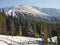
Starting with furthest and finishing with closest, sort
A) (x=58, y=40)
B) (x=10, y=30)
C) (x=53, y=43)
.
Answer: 1. (x=10, y=30)
2. (x=58, y=40)
3. (x=53, y=43)

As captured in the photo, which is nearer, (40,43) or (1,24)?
(40,43)

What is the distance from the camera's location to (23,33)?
97.0ft

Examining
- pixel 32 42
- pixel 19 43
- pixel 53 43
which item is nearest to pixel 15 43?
pixel 19 43

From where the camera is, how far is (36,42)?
18656 millimetres

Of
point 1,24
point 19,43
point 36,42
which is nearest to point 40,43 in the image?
point 36,42

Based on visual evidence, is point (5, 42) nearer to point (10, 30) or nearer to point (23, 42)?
point (23, 42)

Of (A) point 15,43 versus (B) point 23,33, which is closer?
(A) point 15,43

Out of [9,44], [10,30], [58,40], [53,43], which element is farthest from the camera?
[10,30]

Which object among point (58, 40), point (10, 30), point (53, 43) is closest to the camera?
point (53, 43)

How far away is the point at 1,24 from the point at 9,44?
13452 millimetres

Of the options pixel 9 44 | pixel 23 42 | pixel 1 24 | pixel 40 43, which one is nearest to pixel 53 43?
pixel 40 43

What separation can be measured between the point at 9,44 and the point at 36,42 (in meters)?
2.53

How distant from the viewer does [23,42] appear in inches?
728

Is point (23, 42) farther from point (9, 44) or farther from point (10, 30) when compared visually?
point (10, 30)
